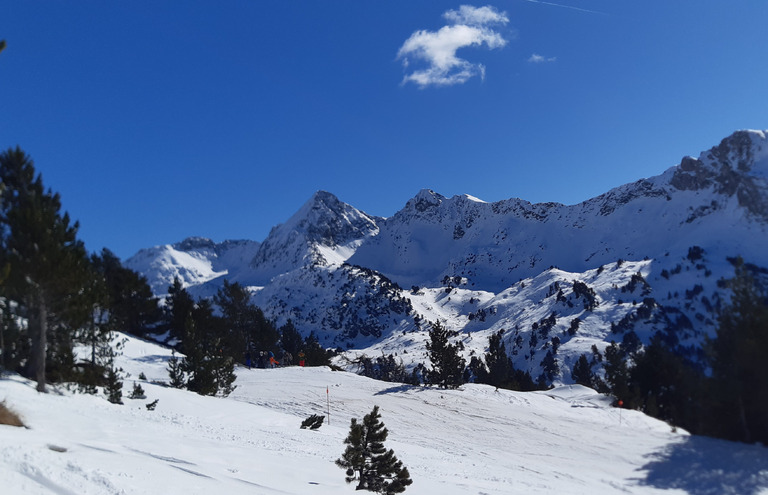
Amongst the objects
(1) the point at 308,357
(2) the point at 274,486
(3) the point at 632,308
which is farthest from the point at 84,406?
Result: (3) the point at 632,308

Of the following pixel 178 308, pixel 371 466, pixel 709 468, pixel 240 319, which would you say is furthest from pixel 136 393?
pixel 240 319

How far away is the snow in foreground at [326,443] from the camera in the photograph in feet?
29.6

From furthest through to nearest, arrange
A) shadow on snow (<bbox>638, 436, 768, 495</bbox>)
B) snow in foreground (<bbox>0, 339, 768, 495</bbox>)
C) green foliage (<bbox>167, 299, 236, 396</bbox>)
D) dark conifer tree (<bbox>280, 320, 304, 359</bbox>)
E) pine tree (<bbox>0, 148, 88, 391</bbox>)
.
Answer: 1. dark conifer tree (<bbox>280, 320, 304, 359</bbox>)
2. green foliage (<bbox>167, 299, 236, 396</bbox>)
3. shadow on snow (<bbox>638, 436, 768, 495</bbox>)
4. pine tree (<bbox>0, 148, 88, 391</bbox>)
5. snow in foreground (<bbox>0, 339, 768, 495</bbox>)

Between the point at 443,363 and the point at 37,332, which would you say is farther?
the point at 443,363

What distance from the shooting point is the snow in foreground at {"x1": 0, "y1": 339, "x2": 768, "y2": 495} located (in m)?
9.01

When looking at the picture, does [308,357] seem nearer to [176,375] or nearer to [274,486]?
[176,375]

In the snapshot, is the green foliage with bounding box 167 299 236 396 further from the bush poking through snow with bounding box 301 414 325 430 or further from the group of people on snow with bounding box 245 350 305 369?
the group of people on snow with bounding box 245 350 305 369

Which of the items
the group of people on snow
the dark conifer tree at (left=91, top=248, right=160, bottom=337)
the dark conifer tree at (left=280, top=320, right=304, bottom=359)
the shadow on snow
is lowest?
the shadow on snow

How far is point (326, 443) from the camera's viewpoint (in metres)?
19.4

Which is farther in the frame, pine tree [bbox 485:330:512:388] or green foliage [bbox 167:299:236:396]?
pine tree [bbox 485:330:512:388]

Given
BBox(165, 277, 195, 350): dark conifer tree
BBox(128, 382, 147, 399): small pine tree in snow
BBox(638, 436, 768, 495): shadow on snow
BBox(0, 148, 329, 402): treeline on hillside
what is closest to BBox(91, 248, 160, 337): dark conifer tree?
BBox(165, 277, 195, 350): dark conifer tree

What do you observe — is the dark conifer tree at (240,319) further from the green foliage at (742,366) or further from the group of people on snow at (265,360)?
the green foliage at (742,366)

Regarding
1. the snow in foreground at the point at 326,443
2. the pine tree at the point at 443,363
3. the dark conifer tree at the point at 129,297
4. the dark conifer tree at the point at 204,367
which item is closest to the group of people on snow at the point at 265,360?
the snow in foreground at the point at 326,443

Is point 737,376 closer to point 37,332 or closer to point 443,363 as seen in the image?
point 443,363
